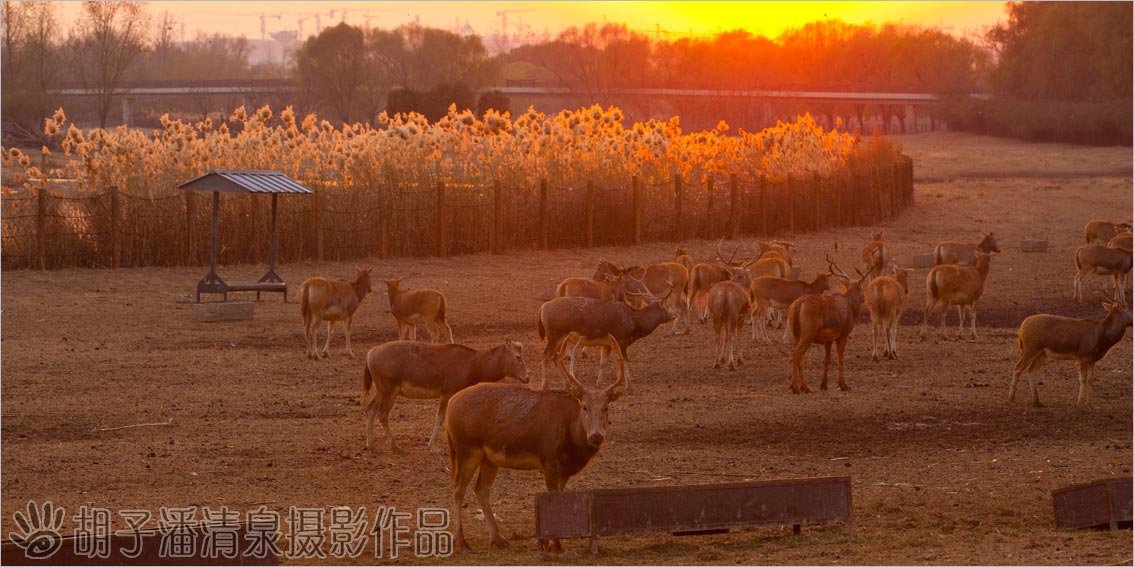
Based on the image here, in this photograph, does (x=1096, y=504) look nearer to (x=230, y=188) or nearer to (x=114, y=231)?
(x=230, y=188)

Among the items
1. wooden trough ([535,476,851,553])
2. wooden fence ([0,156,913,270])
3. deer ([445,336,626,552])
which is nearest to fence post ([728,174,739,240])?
wooden fence ([0,156,913,270])

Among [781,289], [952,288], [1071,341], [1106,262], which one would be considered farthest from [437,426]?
[1106,262]

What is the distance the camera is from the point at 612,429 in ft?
50.8

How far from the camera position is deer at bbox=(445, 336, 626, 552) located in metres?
11.1

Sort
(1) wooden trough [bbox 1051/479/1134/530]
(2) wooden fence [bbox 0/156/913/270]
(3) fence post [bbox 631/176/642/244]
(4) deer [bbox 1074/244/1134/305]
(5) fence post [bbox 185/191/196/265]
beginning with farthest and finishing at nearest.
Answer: (3) fence post [bbox 631/176/642/244]
(5) fence post [bbox 185/191/196/265]
(2) wooden fence [bbox 0/156/913/270]
(4) deer [bbox 1074/244/1134/305]
(1) wooden trough [bbox 1051/479/1134/530]

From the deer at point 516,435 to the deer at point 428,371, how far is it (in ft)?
9.01

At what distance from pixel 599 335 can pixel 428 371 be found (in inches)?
156

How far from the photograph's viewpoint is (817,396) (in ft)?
57.2

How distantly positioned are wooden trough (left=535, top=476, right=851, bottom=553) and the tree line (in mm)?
53559

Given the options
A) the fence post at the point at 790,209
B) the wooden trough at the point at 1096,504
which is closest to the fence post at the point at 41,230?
the fence post at the point at 790,209

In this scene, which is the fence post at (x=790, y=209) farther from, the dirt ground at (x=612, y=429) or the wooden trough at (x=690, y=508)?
the wooden trough at (x=690, y=508)

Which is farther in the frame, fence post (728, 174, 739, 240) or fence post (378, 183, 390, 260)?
fence post (728, 174, 739, 240)

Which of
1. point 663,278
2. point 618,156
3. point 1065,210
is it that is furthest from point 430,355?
point 1065,210

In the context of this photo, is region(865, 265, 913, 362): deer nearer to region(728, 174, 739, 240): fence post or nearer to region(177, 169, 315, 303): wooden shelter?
region(177, 169, 315, 303): wooden shelter
